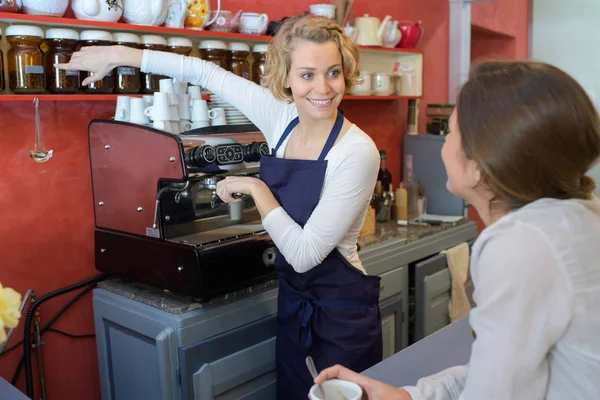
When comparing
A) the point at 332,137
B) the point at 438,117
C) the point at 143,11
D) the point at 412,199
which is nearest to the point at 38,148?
the point at 143,11

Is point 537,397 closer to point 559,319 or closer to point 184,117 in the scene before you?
point 559,319

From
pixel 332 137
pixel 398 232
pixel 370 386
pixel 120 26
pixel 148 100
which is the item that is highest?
pixel 120 26

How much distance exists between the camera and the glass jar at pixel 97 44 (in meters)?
1.96

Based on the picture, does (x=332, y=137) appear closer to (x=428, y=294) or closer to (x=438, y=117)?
(x=428, y=294)

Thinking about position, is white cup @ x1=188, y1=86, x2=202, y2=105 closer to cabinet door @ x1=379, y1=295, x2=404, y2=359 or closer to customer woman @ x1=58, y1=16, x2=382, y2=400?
customer woman @ x1=58, y1=16, x2=382, y2=400

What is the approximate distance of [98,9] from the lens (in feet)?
6.30

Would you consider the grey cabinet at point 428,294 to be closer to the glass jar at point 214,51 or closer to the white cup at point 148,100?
the glass jar at point 214,51

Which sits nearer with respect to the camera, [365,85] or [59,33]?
[59,33]

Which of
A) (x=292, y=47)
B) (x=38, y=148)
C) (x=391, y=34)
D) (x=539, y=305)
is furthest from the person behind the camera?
(x=391, y=34)

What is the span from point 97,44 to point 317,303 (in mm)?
1008

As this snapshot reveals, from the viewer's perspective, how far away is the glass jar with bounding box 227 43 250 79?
2363mm

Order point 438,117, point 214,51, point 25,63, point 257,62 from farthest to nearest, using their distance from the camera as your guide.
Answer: point 438,117
point 257,62
point 214,51
point 25,63

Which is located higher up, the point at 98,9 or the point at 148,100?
the point at 98,9

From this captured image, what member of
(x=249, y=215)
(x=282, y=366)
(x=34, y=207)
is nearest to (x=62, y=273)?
(x=34, y=207)
